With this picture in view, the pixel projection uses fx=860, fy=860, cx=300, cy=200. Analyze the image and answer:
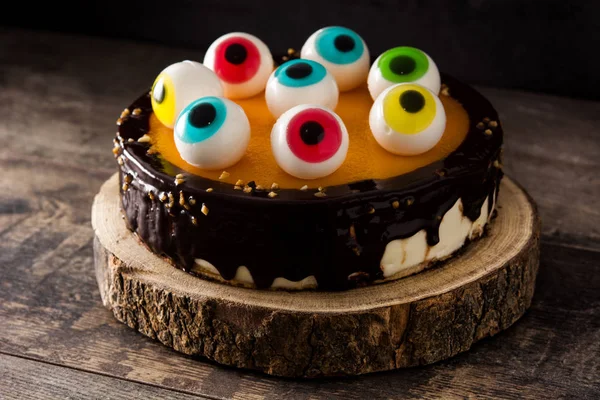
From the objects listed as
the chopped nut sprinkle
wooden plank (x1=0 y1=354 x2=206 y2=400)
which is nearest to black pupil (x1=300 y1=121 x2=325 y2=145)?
the chopped nut sprinkle

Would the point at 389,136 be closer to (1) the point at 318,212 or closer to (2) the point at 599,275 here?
(1) the point at 318,212

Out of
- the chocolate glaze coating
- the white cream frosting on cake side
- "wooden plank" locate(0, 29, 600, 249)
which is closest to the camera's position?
the chocolate glaze coating

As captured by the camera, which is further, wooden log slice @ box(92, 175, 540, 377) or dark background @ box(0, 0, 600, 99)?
dark background @ box(0, 0, 600, 99)

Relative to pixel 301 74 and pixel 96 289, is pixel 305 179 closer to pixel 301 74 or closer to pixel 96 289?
pixel 301 74

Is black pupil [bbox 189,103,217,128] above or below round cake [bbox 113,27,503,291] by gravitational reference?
above

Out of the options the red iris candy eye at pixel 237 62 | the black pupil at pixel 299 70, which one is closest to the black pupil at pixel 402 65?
the black pupil at pixel 299 70

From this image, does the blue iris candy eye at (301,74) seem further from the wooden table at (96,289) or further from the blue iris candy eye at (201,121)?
the wooden table at (96,289)

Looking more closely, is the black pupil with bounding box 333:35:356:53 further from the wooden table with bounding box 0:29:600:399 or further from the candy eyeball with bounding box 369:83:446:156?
the wooden table with bounding box 0:29:600:399
